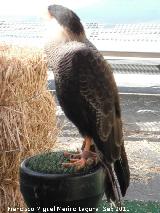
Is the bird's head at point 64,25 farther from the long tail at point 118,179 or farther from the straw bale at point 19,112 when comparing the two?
the long tail at point 118,179

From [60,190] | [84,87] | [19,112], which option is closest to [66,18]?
[84,87]

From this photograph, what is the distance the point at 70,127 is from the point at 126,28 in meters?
1.76

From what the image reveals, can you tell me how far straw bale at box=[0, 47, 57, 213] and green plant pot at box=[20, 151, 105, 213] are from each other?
1.69 feet

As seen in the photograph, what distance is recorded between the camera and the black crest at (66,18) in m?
2.77

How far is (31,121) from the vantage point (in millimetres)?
3410

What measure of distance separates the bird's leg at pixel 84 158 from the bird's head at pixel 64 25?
649mm

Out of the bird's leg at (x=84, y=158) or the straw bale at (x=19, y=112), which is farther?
the straw bale at (x=19, y=112)

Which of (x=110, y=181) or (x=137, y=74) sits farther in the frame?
(x=137, y=74)

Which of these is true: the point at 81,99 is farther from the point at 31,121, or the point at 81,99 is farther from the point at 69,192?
the point at 31,121

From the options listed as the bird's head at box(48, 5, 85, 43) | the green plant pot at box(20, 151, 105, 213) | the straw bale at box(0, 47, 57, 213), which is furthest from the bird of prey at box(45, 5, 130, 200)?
the straw bale at box(0, 47, 57, 213)

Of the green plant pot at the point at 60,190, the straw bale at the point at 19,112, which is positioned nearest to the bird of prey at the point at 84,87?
the green plant pot at the point at 60,190

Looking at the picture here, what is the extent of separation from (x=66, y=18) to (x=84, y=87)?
0.43m

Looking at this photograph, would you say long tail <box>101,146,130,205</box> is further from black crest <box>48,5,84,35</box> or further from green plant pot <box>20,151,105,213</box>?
black crest <box>48,5,84,35</box>

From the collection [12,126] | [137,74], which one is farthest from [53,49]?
[137,74]
